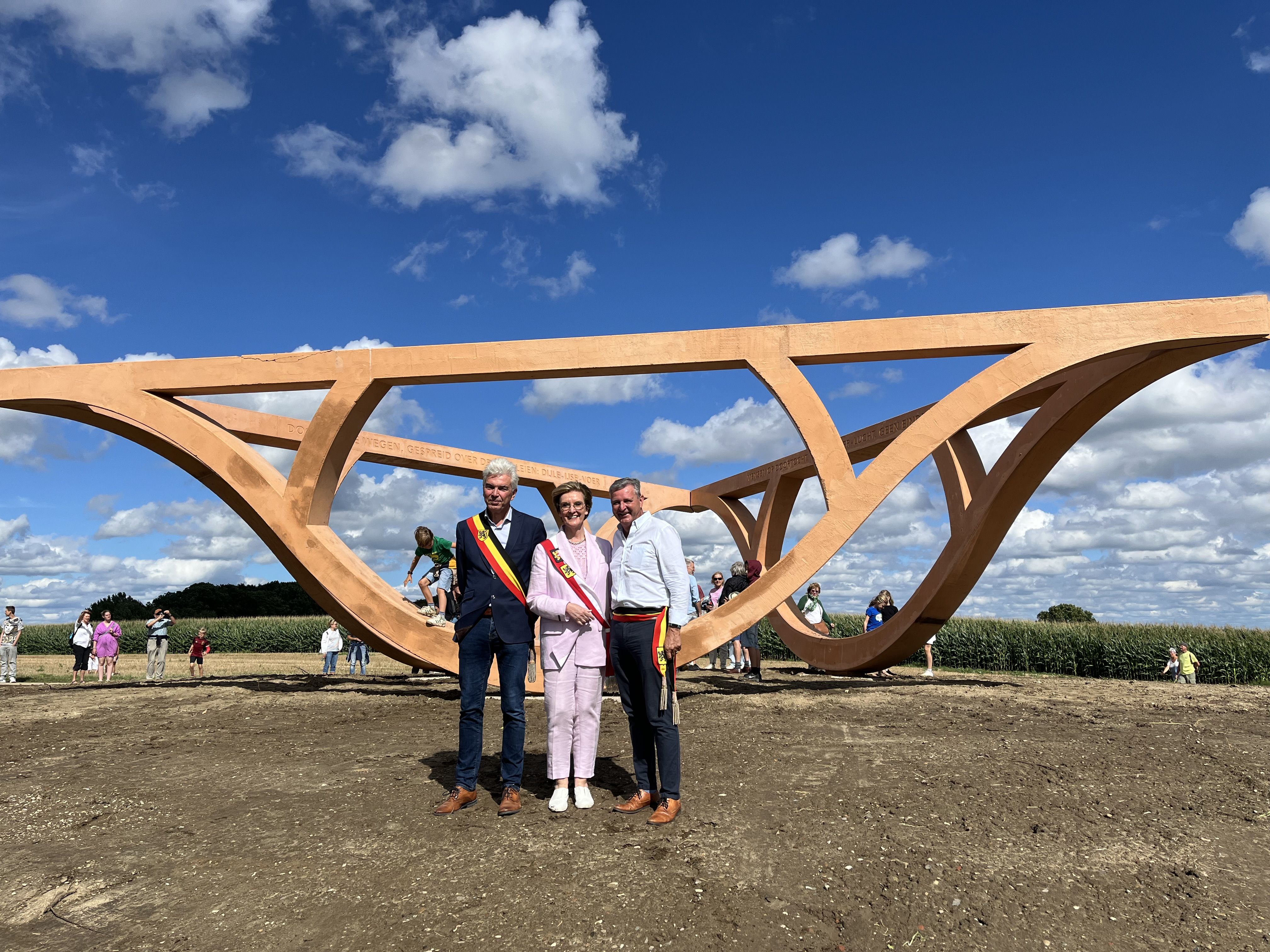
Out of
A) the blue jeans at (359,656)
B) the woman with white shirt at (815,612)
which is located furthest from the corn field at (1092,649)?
the blue jeans at (359,656)

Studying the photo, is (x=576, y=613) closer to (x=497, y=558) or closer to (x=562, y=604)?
(x=562, y=604)

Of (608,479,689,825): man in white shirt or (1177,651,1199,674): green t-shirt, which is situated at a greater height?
(608,479,689,825): man in white shirt

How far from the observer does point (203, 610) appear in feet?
160

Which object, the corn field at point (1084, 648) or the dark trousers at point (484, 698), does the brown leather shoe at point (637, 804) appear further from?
the corn field at point (1084, 648)

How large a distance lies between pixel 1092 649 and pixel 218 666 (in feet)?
87.7

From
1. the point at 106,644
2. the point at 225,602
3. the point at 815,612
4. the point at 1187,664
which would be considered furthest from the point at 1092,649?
the point at 225,602

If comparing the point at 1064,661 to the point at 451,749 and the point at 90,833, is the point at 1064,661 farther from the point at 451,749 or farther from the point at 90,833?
the point at 90,833

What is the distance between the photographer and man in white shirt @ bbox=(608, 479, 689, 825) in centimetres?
401

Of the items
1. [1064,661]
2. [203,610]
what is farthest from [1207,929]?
[203,610]

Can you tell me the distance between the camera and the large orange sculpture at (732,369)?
7.99 m

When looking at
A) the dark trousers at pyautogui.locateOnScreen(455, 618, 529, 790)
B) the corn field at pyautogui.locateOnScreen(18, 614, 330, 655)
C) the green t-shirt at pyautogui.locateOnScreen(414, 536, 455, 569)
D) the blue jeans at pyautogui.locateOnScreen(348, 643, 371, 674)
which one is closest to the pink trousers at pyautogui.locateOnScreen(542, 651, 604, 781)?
the dark trousers at pyautogui.locateOnScreen(455, 618, 529, 790)

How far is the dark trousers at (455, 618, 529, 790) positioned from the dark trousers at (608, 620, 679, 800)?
0.55 meters

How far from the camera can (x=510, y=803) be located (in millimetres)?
4070

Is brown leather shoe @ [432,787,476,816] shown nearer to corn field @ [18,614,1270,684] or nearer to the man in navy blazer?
the man in navy blazer
